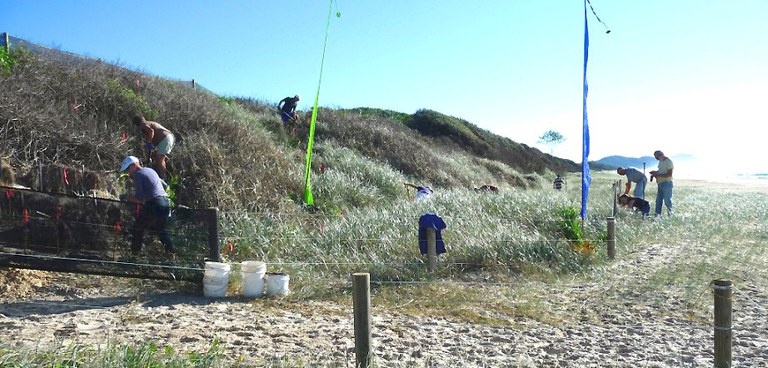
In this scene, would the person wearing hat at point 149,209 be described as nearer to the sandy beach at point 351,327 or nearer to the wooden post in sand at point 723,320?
the sandy beach at point 351,327

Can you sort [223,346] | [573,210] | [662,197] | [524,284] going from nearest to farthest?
[223,346] → [524,284] → [573,210] → [662,197]

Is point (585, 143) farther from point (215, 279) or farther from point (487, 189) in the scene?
point (215, 279)

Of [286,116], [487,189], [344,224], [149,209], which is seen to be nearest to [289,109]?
[286,116]

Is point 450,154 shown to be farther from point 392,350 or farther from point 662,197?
point 392,350

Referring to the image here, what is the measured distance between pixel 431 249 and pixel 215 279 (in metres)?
2.69

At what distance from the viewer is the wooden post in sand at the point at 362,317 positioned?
369cm

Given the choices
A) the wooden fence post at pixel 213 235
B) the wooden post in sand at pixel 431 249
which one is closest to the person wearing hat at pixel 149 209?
the wooden fence post at pixel 213 235

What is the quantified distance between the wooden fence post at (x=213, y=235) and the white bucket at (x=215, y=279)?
36cm

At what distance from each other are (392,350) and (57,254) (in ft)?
12.6

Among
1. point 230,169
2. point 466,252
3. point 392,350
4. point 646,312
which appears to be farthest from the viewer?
point 230,169

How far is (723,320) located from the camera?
142 inches

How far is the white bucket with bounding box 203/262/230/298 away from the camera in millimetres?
6121

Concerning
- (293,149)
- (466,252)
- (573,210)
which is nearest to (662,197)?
(573,210)

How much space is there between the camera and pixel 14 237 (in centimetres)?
592
